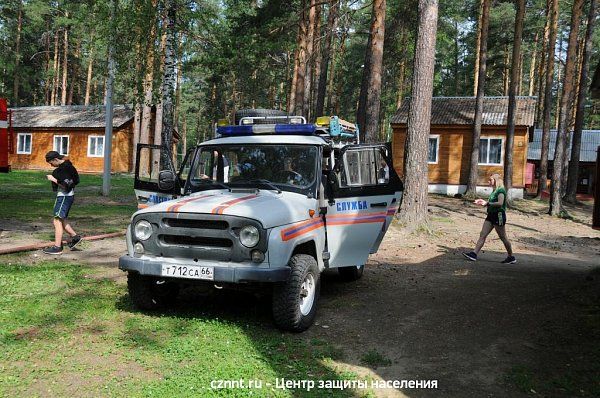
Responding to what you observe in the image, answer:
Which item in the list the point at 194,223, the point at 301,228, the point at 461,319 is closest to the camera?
the point at 194,223

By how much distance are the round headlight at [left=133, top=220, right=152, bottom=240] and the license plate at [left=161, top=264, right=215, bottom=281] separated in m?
0.42

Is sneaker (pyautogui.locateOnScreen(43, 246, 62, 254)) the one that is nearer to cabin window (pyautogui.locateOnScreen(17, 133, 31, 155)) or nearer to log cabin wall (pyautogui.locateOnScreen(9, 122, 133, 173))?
log cabin wall (pyautogui.locateOnScreen(9, 122, 133, 173))

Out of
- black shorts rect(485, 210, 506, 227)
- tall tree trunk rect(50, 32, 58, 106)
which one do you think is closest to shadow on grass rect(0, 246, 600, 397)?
black shorts rect(485, 210, 506, 227)

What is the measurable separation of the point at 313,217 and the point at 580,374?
305 cm

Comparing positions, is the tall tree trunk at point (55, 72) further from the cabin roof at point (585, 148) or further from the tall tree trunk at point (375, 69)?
the cabin roof at point (585, 148)

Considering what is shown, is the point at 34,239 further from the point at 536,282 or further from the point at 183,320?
the point at 536,282

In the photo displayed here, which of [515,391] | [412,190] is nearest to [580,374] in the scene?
[515,391]

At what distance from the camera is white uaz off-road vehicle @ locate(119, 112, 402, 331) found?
5.00 metres

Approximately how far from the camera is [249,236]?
4.95m

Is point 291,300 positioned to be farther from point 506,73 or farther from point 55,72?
point 55,72

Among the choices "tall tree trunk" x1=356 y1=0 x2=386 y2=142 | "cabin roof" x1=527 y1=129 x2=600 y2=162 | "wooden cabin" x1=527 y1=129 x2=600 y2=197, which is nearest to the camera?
"tall tree trunk" x1=356 y1=0 x2=386 y2=142

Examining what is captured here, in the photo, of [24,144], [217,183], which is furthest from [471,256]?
[24,144]

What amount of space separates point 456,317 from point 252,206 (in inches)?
113

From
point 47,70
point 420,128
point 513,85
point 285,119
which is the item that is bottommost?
point 285,119
